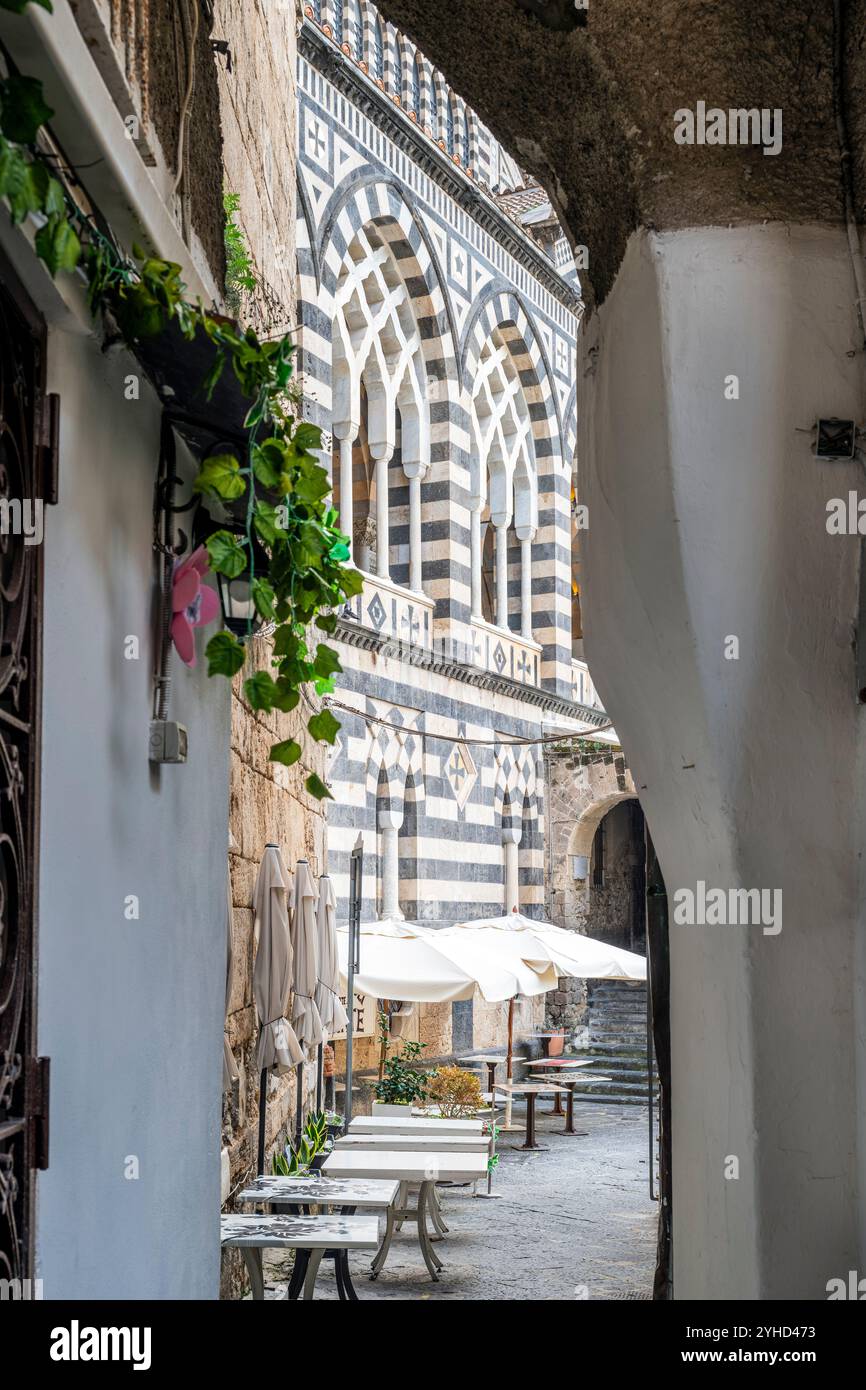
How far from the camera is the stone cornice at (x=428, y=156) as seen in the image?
14.7 meters

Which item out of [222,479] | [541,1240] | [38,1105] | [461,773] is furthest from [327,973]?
[461,773]

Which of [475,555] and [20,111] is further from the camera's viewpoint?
[475,555]

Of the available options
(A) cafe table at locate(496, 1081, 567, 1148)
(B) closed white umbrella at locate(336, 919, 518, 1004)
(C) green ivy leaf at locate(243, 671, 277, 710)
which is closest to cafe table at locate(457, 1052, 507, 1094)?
(A) cafe table at locate(496, 1081, 567, 1148)

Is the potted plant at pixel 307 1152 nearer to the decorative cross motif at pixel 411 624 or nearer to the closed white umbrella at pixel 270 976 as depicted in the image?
the closed white umbrella at pixel 270 976

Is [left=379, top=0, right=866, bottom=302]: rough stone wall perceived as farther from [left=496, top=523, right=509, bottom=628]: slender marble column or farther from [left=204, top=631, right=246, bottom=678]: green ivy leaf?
[left=496, top=523, right=509, bottom=628]: slender marble column

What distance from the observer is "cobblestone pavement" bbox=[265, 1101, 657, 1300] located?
8.05m

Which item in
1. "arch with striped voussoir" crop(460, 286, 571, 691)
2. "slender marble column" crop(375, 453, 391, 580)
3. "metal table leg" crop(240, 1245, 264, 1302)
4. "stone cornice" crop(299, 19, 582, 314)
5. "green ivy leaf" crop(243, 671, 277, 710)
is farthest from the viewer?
"arch with striped voussoir" crop(460, 286, 571, 691)

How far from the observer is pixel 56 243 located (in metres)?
2.07

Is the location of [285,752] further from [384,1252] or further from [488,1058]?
[488,1058]

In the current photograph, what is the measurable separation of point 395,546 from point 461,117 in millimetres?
5560

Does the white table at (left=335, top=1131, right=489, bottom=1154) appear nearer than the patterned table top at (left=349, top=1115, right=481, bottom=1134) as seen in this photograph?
Yes

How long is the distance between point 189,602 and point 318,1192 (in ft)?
13.2

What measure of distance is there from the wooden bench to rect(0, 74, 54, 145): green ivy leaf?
184 inches

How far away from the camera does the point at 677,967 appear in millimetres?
4102
